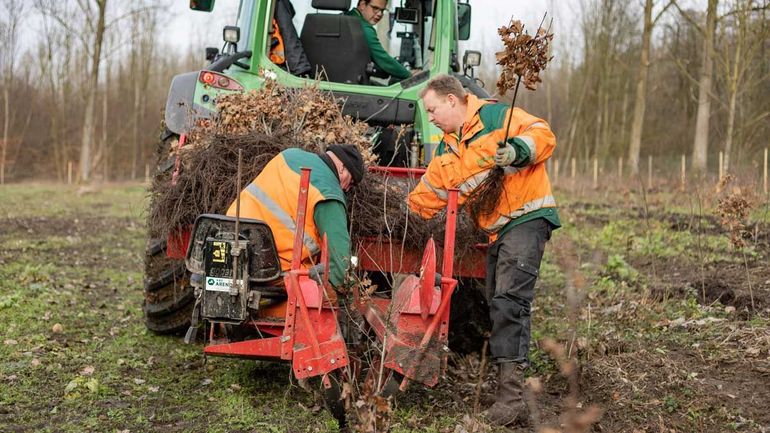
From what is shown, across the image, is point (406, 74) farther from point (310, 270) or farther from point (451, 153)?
point (310, 270)

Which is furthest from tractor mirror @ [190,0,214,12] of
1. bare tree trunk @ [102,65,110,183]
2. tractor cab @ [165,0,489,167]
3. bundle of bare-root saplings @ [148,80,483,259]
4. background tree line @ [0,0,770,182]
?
bare tree trunk @ [102,65,110,183]

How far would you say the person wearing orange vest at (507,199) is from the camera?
432cm

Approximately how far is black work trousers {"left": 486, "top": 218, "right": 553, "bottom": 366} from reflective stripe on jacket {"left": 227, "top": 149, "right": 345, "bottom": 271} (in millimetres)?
957

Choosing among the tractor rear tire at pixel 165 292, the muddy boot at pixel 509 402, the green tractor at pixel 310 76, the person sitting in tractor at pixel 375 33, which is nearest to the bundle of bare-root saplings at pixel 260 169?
the tractor rear tire at pixel 165 292

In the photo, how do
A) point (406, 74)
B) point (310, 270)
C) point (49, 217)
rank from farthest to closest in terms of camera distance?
1. point (49, 217)
2. point (406, 74)
3. point (310, 270)

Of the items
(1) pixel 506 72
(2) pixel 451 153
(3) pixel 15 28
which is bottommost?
(2) pixel 451 153

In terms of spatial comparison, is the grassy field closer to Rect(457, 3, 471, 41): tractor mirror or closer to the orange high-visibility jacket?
the orange high-visibility jacket

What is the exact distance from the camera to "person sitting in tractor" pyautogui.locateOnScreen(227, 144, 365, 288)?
4211mm

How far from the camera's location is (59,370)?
4.85m

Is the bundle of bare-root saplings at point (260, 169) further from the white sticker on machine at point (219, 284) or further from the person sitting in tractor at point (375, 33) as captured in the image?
the person sitting in tractor at point (375, 33)

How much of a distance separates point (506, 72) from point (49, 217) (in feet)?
42.9

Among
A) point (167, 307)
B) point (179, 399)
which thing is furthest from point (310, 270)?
point (167, 307)

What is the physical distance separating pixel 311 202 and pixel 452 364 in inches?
78.8

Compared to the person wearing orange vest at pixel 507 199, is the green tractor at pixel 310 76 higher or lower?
higher
